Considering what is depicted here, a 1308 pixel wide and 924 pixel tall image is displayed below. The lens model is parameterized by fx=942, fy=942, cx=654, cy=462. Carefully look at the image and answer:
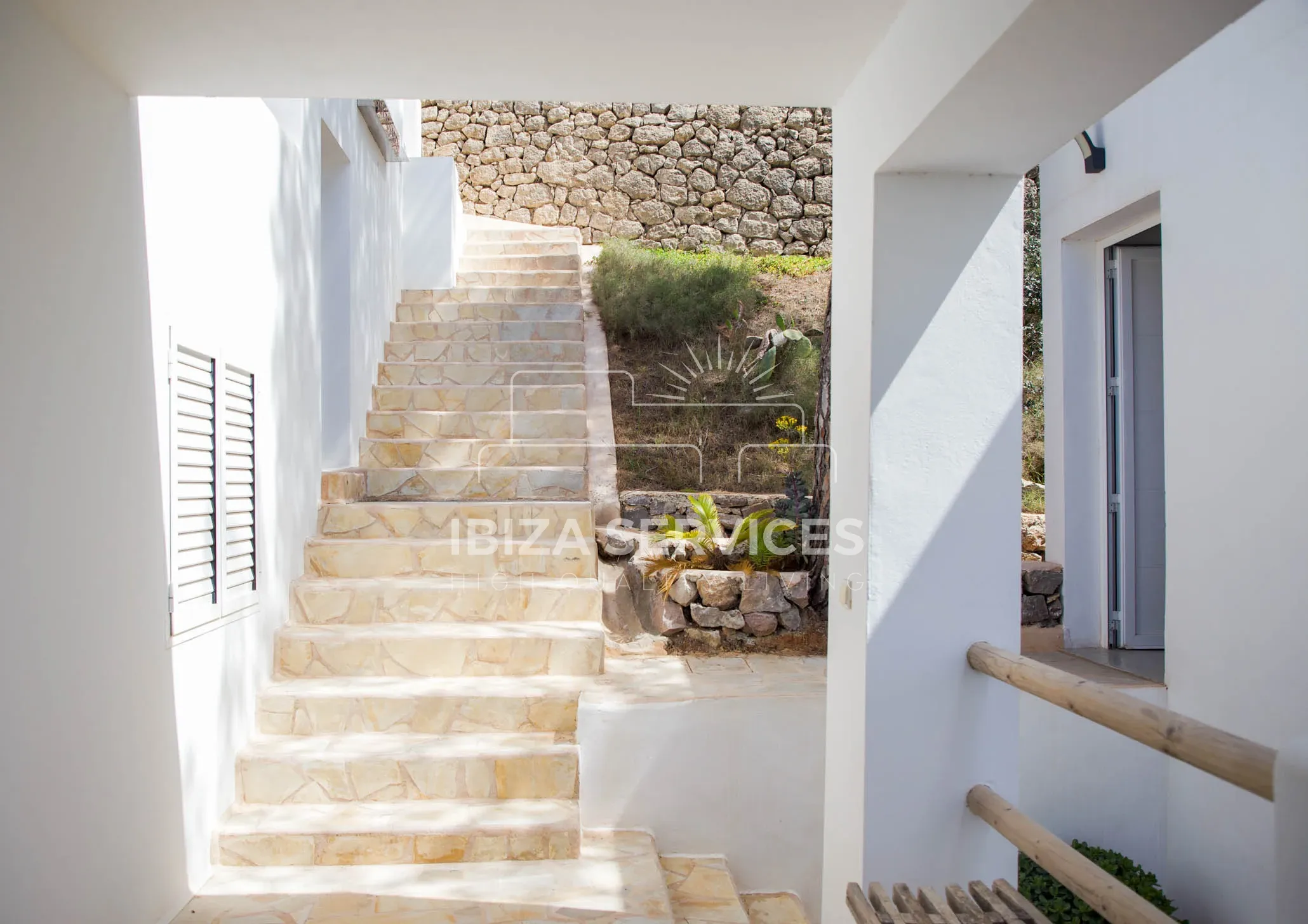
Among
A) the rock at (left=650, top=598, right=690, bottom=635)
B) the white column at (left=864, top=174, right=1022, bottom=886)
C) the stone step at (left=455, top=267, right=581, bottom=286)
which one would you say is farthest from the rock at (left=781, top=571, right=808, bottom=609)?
the stone step at (left=455, top=267, right=581, bottom=286)

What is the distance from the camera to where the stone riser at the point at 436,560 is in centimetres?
499

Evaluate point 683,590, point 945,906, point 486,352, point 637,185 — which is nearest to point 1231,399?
point 683,590

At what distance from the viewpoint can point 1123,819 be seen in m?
4.67

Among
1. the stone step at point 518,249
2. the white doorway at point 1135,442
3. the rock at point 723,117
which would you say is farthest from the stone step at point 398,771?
the rock at point 723,117

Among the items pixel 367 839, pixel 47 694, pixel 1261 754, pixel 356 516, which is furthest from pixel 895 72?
pixel 356 516

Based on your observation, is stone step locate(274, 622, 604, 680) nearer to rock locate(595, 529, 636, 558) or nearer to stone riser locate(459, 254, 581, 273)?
rock locate(595, 529, 636, 558)

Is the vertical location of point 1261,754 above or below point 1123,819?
above

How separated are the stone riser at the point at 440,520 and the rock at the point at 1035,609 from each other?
259 centimetres

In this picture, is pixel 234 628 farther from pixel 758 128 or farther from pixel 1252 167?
pixel 758 128

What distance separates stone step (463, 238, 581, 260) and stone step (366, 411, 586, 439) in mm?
3229

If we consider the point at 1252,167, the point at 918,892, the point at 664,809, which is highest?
the point at 1252,167

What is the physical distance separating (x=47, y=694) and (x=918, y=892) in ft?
7.47

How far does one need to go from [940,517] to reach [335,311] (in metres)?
4.52

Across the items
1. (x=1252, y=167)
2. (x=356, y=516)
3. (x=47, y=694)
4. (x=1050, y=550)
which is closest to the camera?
(x=47, y=694)
